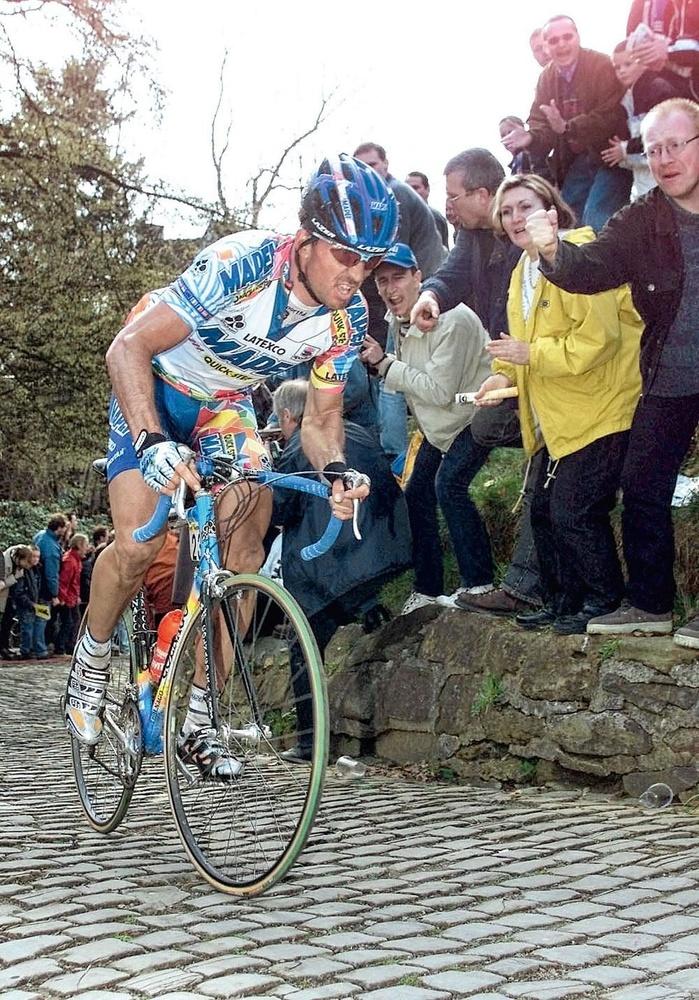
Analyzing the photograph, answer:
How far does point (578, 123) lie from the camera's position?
7.50 meters

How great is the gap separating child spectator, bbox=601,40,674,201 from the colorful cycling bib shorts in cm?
315

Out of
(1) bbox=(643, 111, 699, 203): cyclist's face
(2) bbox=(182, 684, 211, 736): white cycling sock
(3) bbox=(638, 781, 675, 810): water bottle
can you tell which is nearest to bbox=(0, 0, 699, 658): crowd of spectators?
(1) bbox=(643, 111, 699, 203): cyclist's face

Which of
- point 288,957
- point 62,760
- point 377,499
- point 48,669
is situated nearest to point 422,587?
point 377,499

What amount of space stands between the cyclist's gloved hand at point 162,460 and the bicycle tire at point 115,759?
1.11 m

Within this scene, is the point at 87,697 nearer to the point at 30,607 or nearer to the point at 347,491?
the point at 347,491

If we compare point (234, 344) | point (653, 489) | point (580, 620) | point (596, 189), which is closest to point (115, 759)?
point (234, 344)

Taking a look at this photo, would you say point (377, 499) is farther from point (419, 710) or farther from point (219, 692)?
point (219, 692)

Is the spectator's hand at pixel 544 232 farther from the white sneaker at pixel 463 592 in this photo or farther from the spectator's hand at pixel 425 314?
the white sneaker at pixel 463 592

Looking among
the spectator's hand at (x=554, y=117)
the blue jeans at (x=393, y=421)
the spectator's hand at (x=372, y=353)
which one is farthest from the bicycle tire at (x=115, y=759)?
the spectator's hand at (x=554, y=117)

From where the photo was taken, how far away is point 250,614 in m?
4.18

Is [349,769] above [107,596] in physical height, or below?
below

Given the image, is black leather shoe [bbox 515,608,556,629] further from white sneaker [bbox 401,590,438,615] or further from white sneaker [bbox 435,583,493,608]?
white sneaker [bbox 401,590,438,615]

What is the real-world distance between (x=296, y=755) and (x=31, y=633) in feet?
49.4

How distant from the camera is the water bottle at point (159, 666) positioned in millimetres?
4672
